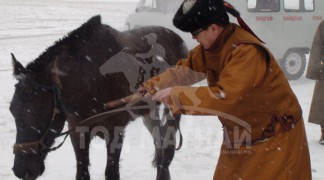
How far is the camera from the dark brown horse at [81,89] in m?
3.00

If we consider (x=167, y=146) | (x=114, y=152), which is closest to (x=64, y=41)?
(x=114, y=152)

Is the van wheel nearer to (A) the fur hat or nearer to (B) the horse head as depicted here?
(B) the horse head

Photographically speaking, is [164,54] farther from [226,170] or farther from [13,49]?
[13,49]

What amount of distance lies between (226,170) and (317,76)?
384 cm

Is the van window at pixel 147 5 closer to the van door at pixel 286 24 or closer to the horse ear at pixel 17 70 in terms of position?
the van door at pixel 286 24

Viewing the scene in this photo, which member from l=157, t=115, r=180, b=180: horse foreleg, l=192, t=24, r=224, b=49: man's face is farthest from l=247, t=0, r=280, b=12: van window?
l=192, t=24, r=224, b=49: man's face

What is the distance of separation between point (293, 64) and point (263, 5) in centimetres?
211

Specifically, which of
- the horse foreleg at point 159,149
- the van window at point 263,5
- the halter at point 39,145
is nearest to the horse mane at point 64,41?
the halter at point 39,145

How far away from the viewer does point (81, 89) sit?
3410mm

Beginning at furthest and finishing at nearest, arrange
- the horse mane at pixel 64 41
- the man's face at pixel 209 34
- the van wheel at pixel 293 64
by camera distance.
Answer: the van wheel at pixel 293 64
the horse mane at pixel 64 41
the man's face at pixel 209 34

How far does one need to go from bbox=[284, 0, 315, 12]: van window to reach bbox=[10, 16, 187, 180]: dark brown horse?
23.9 ft

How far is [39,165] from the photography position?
10.3 ft

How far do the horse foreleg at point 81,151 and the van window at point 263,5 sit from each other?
7.49m

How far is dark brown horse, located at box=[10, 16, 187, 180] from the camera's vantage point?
9.84ft
